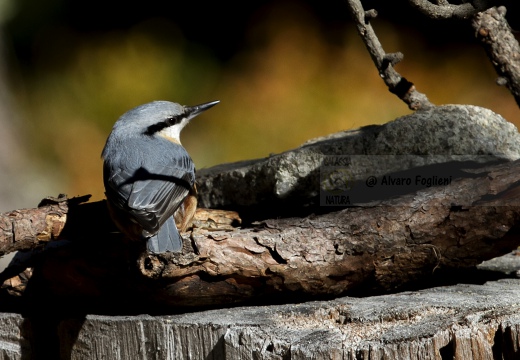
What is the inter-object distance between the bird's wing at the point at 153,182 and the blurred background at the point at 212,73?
2048 millimetres

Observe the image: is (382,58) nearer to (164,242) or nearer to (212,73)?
(164,242)

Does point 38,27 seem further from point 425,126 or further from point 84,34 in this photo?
point 425,126

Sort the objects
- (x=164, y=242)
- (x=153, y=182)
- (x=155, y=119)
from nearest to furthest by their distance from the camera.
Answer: (x=164, y=242), (x=153, y=182), (x=155, y=119)

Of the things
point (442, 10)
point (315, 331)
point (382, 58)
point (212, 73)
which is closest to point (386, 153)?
point (382, 58)

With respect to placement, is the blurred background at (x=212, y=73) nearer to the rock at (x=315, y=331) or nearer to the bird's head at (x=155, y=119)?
the bird's head at (x=155, y=119)

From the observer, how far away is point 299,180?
265cm

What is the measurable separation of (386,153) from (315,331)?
2.86 feet

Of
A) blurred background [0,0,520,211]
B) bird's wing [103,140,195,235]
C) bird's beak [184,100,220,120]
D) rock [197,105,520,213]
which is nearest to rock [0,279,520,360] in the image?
bird's wing [103,140,195,235]

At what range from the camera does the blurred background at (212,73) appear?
14.9 feet

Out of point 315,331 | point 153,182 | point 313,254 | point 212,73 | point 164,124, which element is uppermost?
point 212,73

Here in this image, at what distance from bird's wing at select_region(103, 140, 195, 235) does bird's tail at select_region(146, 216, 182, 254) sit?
2 cm

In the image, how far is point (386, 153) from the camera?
261cm

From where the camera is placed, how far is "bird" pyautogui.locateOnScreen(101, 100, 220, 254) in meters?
2.17

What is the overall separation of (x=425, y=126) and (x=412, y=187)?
0.68 ft
